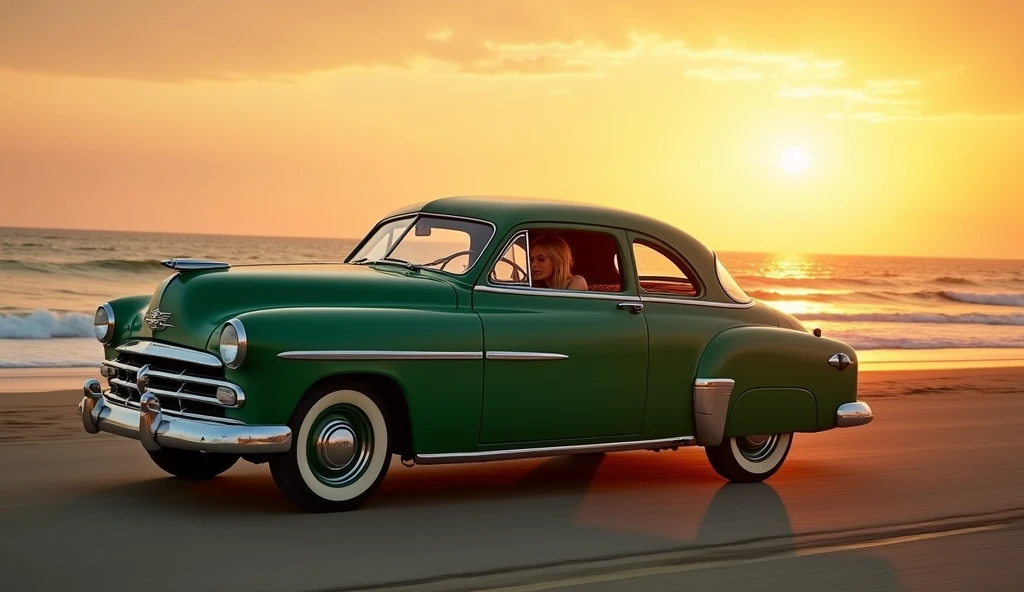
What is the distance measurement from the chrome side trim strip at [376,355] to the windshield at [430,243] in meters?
0.64

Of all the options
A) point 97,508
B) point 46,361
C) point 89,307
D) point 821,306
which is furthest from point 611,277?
point 821,306

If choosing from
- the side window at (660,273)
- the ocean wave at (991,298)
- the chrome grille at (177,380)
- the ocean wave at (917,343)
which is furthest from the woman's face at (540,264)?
the ocean wave at (991,298)

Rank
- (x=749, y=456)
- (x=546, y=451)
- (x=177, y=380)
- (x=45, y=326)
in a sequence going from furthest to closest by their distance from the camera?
(x=45, y=326), (x=749, y=456), (x=546, y=451), (x=177, y=380)

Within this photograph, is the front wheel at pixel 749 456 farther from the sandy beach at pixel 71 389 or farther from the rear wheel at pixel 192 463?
the sandy beach at pixel 71 389

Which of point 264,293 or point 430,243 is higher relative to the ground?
point 430,243

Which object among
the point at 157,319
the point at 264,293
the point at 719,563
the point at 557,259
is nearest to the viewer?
the point at 719,563

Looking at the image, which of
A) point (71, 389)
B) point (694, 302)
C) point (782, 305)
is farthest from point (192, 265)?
point (782, 305)

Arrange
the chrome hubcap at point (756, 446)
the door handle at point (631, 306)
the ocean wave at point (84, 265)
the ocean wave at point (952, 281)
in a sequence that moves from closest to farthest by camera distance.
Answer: the door handle at point (631, 306)
the chrome hubcap at point (756, 446)
the ocean wave at point (84, 265)
the ocean wave at point (952, 281)

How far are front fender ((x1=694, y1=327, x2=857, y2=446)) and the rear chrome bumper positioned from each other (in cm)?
4

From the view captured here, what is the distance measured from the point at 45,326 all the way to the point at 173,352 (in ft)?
57.3

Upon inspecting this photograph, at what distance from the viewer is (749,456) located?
8.34 metres

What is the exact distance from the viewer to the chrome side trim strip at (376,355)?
6.30 metres

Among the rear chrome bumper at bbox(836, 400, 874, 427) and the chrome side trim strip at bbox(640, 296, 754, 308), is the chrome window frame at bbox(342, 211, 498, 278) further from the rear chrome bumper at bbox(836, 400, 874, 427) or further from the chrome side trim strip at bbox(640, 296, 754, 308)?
the rear chrome bumper at bbox(836, 400, 874, 427)

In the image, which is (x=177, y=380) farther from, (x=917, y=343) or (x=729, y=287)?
(x=917, y=343)
